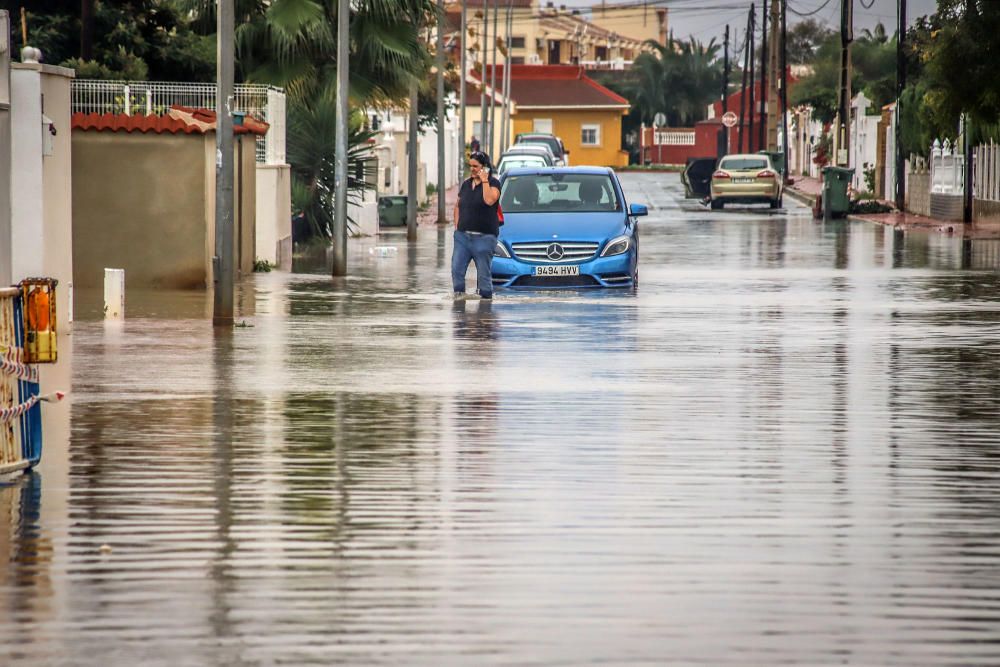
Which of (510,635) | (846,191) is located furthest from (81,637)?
(846,191)

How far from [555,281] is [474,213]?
1578 millimetres

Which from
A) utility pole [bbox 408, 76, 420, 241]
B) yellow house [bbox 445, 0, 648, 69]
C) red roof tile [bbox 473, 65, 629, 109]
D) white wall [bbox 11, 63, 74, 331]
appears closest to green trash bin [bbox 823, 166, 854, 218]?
utility pole [bbox 408, 76, 420, 241]

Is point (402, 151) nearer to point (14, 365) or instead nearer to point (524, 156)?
point (524, 156)

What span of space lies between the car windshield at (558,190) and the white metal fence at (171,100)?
4554mm


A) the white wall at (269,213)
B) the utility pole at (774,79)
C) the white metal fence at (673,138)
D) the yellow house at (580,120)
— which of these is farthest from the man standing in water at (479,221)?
the white metal fence at (673,138)

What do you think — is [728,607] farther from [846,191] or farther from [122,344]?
[846,191]

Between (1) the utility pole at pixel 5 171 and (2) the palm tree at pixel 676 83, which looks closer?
(1) the utility pole at pixel 5 171

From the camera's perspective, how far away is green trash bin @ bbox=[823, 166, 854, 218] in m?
48.1

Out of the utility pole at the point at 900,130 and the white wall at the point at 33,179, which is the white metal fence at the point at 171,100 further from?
the utility pole at the point at 900,130

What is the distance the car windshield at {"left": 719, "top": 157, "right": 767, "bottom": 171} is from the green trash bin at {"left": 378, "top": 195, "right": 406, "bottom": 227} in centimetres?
1299

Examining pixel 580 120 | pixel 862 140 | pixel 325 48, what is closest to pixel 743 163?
pixel 862 140

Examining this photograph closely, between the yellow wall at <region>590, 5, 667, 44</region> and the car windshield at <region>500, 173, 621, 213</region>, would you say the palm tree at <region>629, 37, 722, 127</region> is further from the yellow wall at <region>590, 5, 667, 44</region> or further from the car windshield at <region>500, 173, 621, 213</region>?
the car windshield at <region>500, 173, 621, 213</region>

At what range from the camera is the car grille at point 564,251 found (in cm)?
2252

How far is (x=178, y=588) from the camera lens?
23.6 ft
